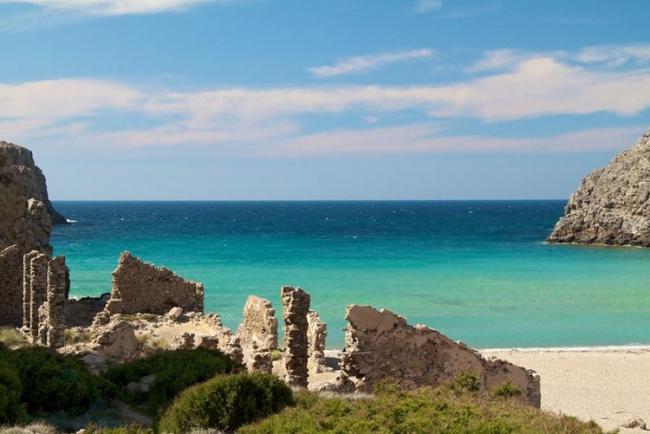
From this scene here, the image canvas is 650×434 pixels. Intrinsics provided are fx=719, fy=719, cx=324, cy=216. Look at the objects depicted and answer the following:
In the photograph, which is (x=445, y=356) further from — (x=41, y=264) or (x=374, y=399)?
(x=41, y=264)

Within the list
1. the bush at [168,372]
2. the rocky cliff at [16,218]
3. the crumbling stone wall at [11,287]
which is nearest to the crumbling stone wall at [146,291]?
the crumbling stone wall at [11,287]

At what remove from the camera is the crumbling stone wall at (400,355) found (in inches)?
601

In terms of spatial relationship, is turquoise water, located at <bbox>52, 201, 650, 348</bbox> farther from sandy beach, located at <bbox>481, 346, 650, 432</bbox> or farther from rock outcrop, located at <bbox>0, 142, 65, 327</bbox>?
rock outcrop, located at <bbox>0, 142, 65, 327</bbox>

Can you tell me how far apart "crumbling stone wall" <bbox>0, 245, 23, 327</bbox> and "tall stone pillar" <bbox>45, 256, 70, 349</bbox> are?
6325mm

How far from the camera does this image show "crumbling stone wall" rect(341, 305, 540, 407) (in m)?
15.3

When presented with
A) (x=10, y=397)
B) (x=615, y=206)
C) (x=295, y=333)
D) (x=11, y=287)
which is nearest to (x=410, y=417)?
(x=295, y=333)

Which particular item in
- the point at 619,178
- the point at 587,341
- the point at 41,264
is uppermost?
the point at 619,178

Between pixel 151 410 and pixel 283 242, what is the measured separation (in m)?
74.8

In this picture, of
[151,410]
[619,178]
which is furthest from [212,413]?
[619,178]

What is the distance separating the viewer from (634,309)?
1580 inches

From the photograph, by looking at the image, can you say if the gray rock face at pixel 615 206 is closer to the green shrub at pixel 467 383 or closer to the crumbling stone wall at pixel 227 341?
the crumbling stone wall at pixel 227 341

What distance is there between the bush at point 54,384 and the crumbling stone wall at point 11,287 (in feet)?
40.3

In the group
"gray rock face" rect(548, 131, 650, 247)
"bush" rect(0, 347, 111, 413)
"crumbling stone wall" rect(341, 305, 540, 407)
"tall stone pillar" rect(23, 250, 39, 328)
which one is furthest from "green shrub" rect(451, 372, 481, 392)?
"gray rock face" rect(548, 131, 650, 247)

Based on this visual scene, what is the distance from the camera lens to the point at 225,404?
1123 cm
